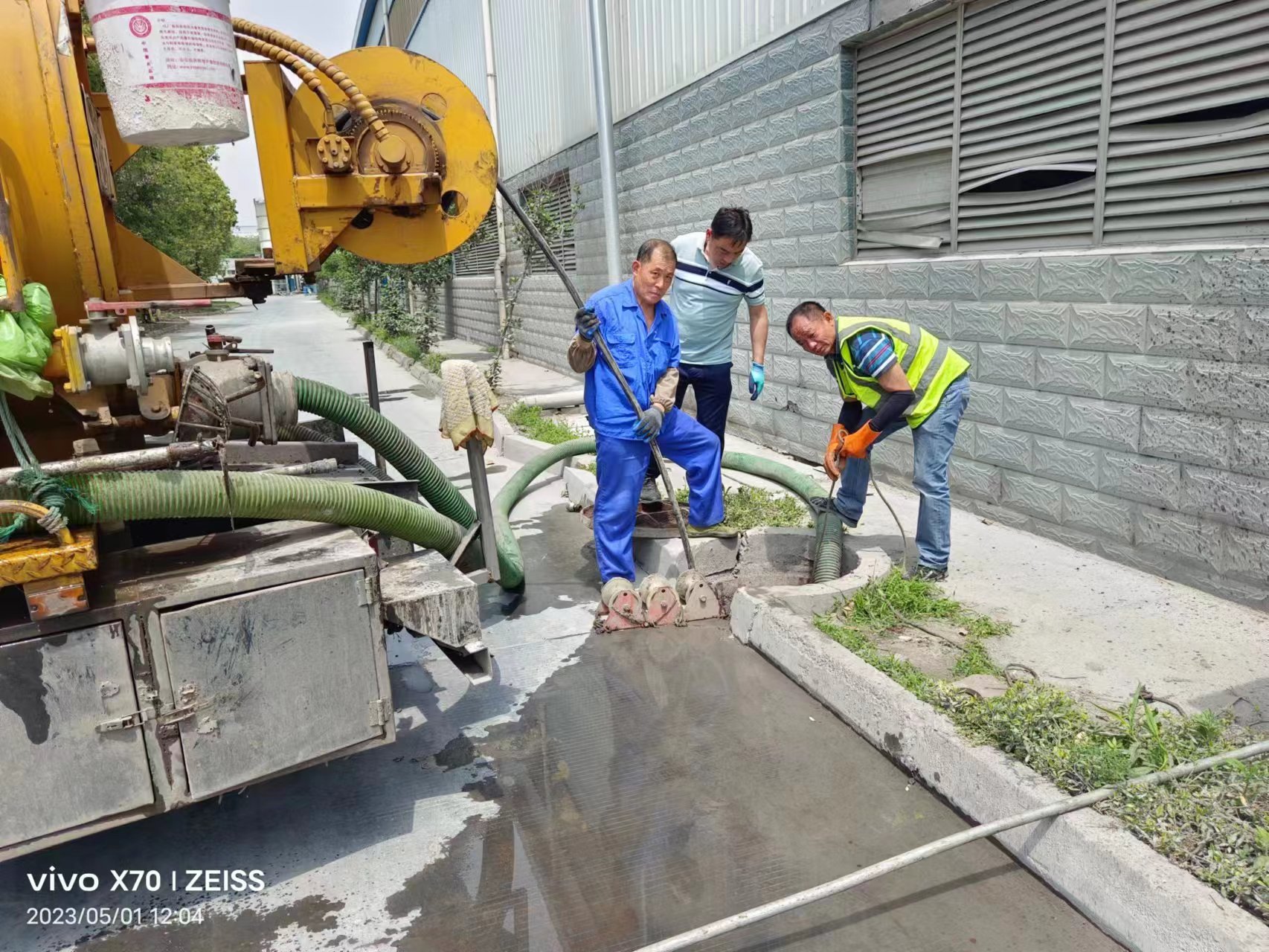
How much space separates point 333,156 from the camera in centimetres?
296

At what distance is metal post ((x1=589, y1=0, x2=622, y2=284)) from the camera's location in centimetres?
860

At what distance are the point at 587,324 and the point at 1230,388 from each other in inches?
107

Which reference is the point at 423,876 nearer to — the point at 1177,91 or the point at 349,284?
the point at 1177,91

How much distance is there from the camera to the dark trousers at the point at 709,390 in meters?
5.08

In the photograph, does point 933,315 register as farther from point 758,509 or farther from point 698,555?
point 698,555

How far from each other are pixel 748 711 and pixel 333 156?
2.45 metres

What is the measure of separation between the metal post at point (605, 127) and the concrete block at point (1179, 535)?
227 inches

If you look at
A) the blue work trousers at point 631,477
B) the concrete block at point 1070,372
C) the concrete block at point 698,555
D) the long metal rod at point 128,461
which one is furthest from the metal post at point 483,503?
the concrete block at point 1070,372

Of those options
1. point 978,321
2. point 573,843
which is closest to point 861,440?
point 978,321

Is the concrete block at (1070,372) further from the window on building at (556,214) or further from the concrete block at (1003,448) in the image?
the window on building at (556,214)

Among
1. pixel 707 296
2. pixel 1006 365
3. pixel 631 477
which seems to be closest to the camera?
pixel 631 477

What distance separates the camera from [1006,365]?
4793 millimetres

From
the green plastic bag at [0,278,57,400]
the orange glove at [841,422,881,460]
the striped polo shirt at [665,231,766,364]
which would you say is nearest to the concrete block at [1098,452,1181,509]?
the orange glove at [841,422,881,460]

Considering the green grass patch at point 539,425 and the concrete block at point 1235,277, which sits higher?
the concrete block at point 1235,277
